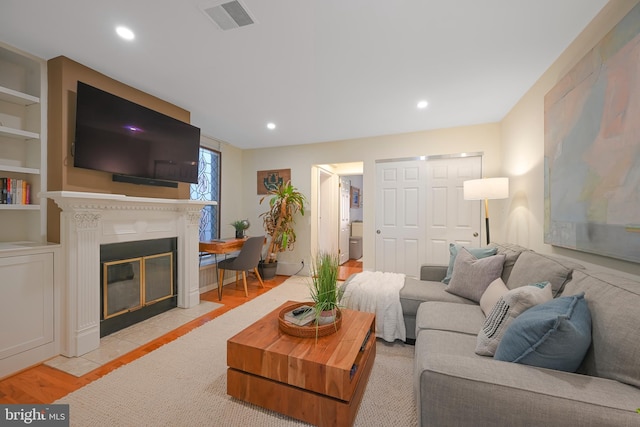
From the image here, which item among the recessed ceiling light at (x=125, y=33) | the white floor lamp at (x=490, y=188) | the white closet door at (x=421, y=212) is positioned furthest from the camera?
the white closet door at (x=421, y=212)

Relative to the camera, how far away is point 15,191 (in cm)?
206

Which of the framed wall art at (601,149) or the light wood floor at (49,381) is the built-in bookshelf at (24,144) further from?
the framed wall art at (601,149)

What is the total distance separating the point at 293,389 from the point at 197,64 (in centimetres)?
259

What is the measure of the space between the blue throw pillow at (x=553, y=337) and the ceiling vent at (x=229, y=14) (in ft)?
7.42

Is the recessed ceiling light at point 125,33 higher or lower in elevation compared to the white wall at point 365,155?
higher

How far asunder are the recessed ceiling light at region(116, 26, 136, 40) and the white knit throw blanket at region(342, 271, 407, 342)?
2.68 meters

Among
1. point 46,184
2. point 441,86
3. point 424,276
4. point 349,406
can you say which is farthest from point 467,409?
point 46,184

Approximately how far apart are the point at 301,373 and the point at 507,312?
1.12m

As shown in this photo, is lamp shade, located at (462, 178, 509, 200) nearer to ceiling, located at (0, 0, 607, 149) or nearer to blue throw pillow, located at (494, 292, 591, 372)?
ceiling, located at (0, 0, 607, 149)

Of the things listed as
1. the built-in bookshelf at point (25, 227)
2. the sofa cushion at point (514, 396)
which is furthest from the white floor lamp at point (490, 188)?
the built-in bookshelf at point (25, 227)

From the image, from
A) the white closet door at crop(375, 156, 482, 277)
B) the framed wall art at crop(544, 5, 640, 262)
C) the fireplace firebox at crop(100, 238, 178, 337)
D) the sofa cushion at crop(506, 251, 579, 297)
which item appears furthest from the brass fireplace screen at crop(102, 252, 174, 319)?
the framed wall art at crop(544, 5, 640, 262)

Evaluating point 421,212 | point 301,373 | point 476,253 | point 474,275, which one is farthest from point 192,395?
point 421,212

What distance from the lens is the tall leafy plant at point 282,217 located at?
4496 millimetres

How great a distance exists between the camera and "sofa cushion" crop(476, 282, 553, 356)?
1.28 m
